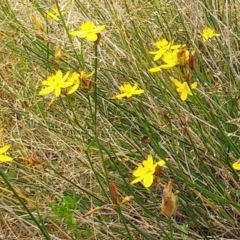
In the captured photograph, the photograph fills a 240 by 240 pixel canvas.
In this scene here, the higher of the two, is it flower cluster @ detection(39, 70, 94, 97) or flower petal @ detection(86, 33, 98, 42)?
flower petal @ detection(86, 33, 98, 42)

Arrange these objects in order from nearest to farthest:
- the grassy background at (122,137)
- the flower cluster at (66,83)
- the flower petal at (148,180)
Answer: the flower petal at (148,180) → the flower cluster at (66,83) → the grassy background at (122,137)

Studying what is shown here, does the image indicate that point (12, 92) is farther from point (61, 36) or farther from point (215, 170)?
point (215, 170)

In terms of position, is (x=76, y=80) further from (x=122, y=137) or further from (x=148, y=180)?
(x=122, y=137)

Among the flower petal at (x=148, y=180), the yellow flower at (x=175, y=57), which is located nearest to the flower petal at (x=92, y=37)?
the yellow flower at (x=175, y=57)

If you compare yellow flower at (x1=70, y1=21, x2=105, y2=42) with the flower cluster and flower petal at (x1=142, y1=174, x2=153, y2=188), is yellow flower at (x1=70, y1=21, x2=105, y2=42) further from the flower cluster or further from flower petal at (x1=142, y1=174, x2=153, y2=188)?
flower petal at (x1=142, y1=174, x2=153, y2=188)

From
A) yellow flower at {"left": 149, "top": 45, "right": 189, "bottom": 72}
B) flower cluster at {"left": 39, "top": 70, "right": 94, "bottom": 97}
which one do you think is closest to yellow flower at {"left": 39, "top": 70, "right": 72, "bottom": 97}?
flower cluster at {"left": 39, "top": 70, "right": 94, "bottom": 97}

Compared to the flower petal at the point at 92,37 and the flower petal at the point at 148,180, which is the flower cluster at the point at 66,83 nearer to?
the flower petal at the point at 92,37

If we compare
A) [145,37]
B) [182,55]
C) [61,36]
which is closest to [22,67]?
[61,36]

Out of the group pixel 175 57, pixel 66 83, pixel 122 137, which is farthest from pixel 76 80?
pixel 122 137
